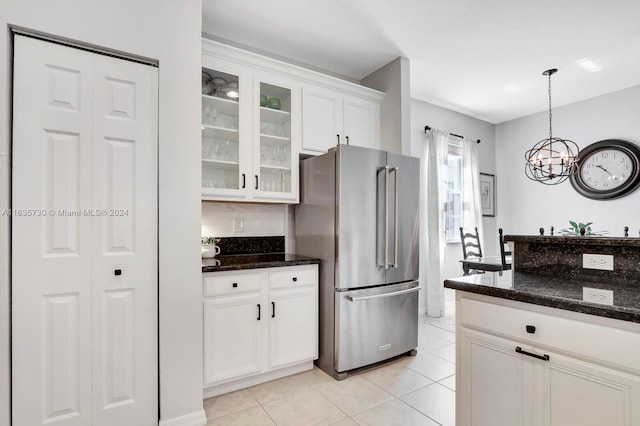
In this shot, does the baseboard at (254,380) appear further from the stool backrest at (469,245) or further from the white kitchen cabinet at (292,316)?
the stool backrest at (469,245)

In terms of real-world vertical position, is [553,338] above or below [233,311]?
above

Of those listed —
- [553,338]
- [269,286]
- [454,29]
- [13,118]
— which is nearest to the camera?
[553,338]

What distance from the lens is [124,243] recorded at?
5.93 ft

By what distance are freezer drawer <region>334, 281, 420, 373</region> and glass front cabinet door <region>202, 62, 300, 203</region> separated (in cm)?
110

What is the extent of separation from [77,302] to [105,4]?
1.58 meters

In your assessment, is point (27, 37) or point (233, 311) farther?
point (233, 311)

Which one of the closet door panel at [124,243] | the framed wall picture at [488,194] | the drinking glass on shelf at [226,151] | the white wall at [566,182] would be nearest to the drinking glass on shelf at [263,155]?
the drinking glass on shelf at [226,151]

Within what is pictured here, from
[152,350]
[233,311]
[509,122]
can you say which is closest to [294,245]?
[233,311]

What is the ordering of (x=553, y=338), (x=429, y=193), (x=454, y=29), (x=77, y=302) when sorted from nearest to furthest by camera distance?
(x=553, y=338) < (x=77, y=302) < (x=454, y=29) < (x=429, y=193)

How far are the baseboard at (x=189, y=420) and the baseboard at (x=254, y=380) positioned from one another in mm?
299

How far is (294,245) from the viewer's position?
322 cm

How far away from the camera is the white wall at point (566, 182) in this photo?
414 cm

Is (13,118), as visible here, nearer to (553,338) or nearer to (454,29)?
(553,338)

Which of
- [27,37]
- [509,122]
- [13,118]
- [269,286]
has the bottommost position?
[269,286]
